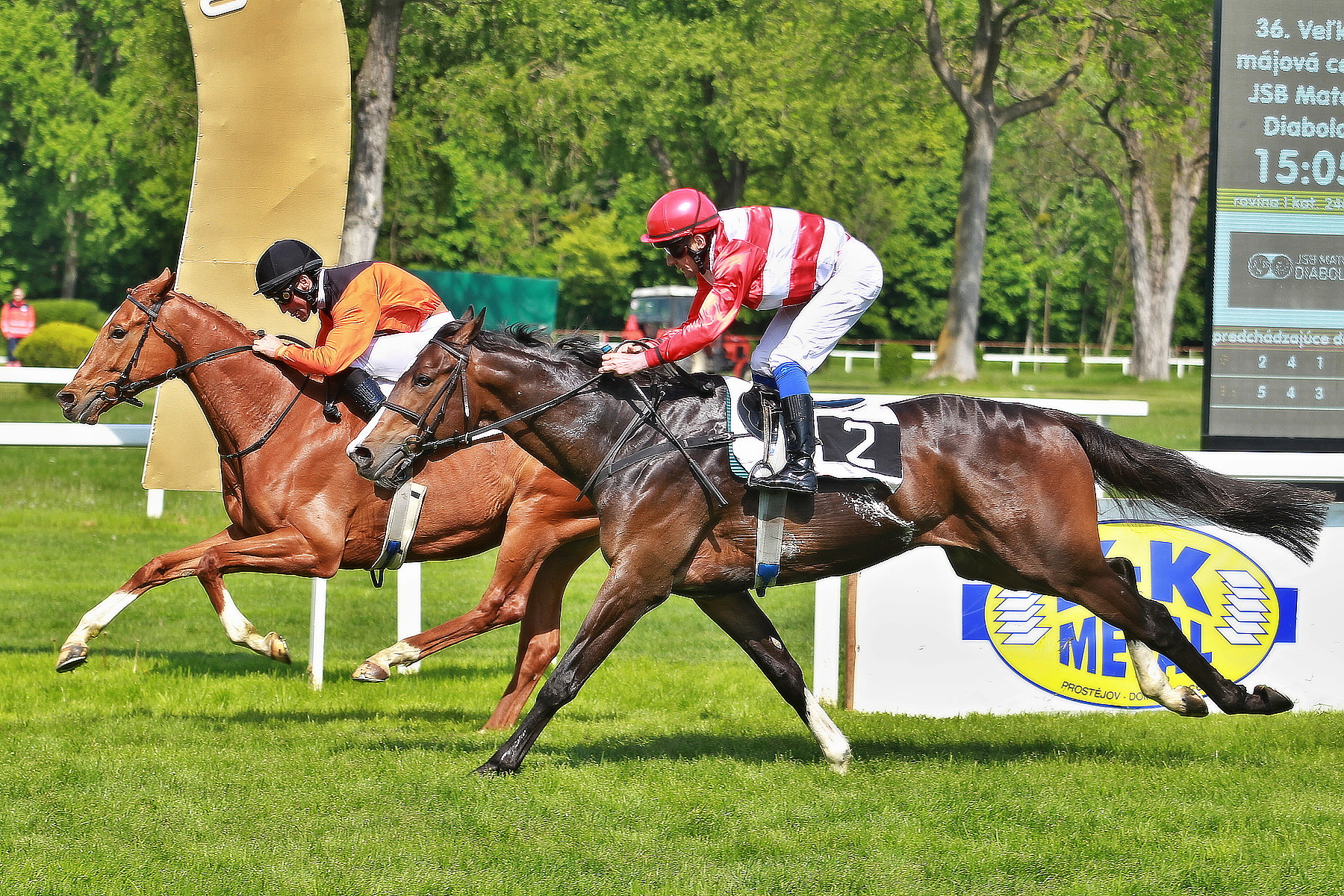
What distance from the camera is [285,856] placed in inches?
158

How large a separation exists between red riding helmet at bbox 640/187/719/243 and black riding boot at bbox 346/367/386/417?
1755 mm

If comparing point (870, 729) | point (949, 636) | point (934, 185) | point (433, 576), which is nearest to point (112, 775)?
point (870, 729)

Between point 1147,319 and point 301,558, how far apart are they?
3517 cm

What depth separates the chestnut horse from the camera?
581cm

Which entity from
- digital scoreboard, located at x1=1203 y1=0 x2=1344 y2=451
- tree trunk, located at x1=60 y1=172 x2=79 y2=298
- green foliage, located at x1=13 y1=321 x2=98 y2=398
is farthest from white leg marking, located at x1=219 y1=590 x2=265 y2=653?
tree trunk, located at x1=60 y1=172 x2=79 y2=298

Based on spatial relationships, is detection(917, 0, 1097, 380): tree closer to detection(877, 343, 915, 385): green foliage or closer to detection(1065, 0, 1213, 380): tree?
detection(1065, 0, 1213, 380): tree

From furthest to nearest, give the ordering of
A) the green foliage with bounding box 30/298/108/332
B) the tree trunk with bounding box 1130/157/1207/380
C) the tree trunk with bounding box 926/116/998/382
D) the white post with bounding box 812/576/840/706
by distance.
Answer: the tree trunk with bounding box 1130/157/1207/380 < the green foliage with bounding box 30/298/108/332 < the tree trunk with bounding box 926/116/998/382 < the white post with bounding box 812/576/840/706

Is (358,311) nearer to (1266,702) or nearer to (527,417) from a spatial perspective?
(527,417)

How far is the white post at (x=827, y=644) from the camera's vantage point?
657cm

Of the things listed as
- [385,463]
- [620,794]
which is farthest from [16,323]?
[620,794]

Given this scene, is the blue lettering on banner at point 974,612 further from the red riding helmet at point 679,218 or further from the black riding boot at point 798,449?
the red riding helmet at point 679,218

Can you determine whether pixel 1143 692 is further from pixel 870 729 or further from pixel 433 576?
pixel 433 576

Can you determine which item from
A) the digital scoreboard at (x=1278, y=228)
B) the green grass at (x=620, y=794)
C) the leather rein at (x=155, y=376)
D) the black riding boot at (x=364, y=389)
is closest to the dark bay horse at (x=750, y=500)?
the green grass at (x=620, y=794)

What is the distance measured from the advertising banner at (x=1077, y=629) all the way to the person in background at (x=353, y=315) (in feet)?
7.97
